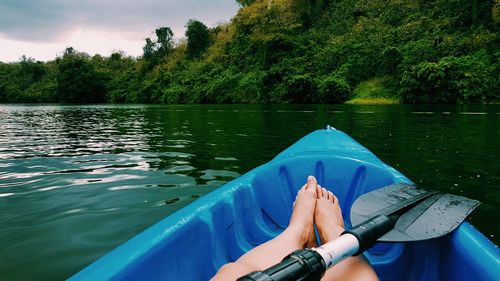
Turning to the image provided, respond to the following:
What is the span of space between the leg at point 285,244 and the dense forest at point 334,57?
64.8 ft

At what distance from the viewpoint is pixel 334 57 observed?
2616 cm

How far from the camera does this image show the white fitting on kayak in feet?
3.28

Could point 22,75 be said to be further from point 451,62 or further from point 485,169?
point 485,169

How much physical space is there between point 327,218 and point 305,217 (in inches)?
5.0

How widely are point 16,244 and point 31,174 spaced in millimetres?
2316

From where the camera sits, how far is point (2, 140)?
721 cm

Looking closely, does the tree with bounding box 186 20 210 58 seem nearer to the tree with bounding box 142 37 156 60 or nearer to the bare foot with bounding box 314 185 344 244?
the tree with bounding box 142 37 156 60

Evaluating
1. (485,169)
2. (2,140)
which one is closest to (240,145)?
(485,169)

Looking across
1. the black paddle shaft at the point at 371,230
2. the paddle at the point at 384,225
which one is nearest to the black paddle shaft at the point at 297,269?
the paddle at the point at 384,225

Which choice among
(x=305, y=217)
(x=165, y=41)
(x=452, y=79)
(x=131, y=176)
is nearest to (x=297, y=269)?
(x=305, y=217)

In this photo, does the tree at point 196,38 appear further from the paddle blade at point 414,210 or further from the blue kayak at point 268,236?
the paddle blade at point 414,210

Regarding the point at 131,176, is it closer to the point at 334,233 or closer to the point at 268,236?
the point at 268,236

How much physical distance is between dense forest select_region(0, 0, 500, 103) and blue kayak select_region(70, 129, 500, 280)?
19142 millimetres

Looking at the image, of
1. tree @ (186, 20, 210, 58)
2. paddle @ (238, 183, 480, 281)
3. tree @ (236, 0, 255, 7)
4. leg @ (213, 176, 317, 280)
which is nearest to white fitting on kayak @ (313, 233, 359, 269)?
paddle @ (238, 183, 480, 281)
